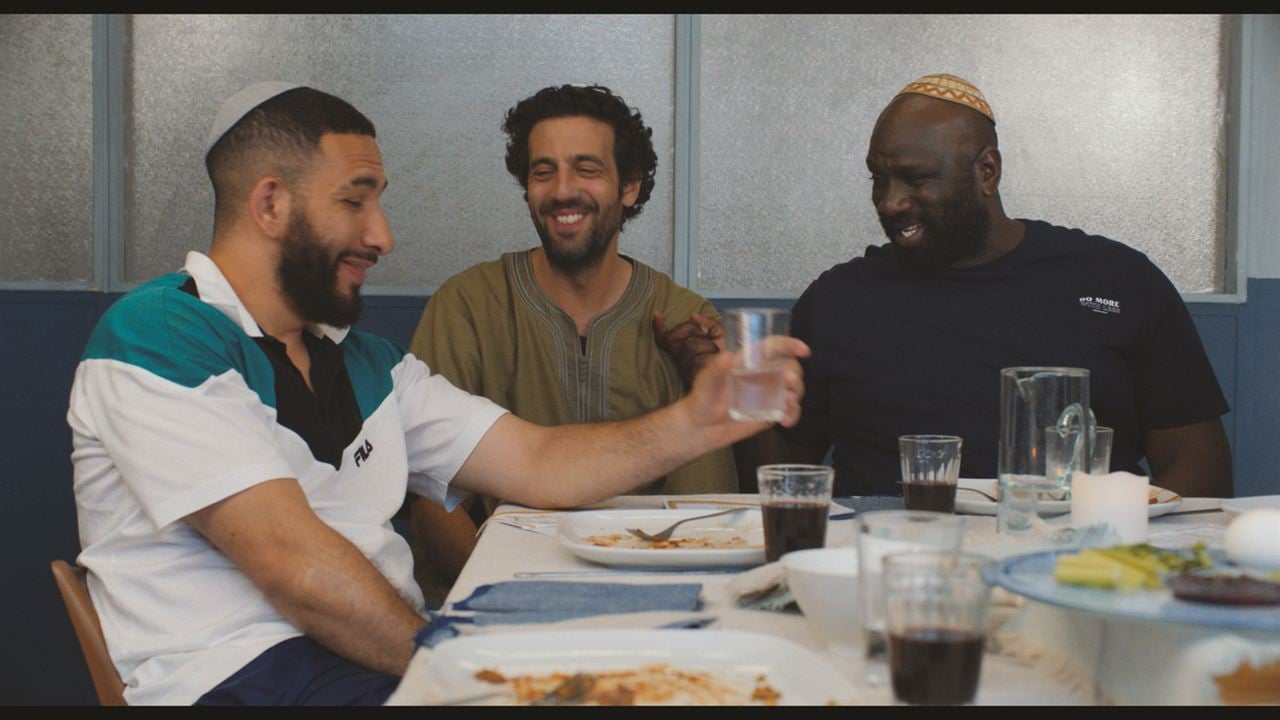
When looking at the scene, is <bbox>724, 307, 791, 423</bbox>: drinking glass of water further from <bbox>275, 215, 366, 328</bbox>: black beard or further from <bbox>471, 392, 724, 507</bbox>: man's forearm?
<bbox>275, 215, 366, 328</bbox>: black beard

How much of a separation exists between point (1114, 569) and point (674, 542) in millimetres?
738

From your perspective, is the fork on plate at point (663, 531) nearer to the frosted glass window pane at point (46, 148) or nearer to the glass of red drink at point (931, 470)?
the glass of red drink at point (931, 470)

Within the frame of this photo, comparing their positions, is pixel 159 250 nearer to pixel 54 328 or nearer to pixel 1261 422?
pixel 54 328

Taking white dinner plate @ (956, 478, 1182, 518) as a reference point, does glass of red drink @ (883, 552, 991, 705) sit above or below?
above

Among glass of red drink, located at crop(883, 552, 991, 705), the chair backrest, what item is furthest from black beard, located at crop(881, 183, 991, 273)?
glass of red drink, located at crop(883, 552, 991, 705)

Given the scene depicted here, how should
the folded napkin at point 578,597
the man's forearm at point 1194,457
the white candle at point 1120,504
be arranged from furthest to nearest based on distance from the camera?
1. the man's forearm at point 1194,457
2. the white candle at point 1120,504
3. the folded napkin at point 578,597

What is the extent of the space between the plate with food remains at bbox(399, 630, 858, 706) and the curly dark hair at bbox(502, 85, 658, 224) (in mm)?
1971

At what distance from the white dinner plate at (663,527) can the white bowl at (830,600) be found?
0.36m

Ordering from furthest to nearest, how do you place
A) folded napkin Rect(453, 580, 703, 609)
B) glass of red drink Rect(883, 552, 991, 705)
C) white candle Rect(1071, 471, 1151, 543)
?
white candle Rect(1071, 471, 1151, 543)
folded napkin Rect(453, 580, 703, 609)
glass of red drink Rect(883, 552, 991, 705)

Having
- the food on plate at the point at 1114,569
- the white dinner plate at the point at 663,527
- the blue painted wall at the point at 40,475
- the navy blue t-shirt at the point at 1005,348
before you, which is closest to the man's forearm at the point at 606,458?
the white dinner plate at the point at 663,527

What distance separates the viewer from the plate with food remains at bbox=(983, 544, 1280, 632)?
2.97 ft

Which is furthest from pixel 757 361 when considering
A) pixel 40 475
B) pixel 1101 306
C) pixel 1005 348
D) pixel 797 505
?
pixel 40 475

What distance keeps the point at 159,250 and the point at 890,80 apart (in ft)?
6.55

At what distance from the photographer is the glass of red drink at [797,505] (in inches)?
57.0
